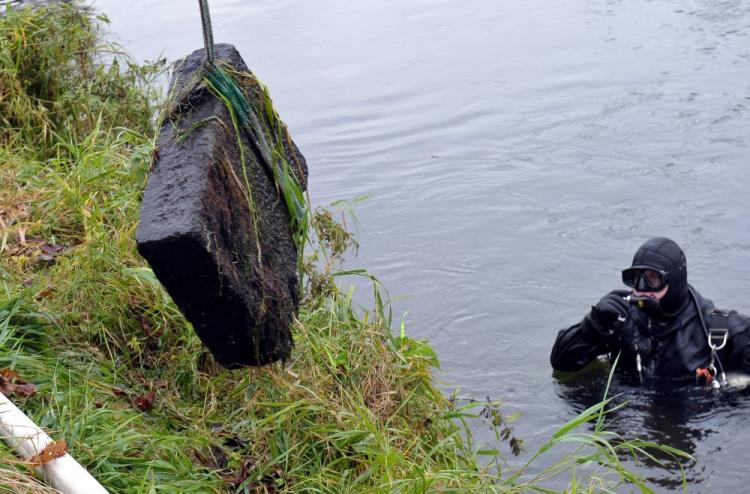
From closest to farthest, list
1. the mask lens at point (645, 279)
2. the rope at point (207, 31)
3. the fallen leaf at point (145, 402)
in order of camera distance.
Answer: the rope at point (207, 31)
the fallen leaf at point (145, 402)
the mask lens at point (645, 279)

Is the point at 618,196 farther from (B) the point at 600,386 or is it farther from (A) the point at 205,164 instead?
(A) the point at 205,164

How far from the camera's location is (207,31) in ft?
10.5

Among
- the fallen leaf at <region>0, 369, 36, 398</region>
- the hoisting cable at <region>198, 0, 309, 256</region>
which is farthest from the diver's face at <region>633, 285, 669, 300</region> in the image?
the fallen leaf at <region>0, 369, 36, 398</region>

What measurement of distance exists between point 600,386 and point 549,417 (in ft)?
1.94

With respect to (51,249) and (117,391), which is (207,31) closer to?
(117,391)

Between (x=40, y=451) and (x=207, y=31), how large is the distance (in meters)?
1.50

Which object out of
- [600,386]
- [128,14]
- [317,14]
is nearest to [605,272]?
[600,386]

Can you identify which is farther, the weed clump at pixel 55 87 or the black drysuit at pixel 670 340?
the weed clump at pixel 55 87

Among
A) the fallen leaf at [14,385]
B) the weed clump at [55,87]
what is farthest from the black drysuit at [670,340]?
the fallen leaf at [14,385]

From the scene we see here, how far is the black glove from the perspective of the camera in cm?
621

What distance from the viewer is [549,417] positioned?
640 cm

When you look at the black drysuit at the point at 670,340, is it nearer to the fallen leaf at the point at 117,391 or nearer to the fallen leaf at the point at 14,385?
the fallen leaf at the point at 117,391

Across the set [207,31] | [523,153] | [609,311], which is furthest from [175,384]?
[523,153]

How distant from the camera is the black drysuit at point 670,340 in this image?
601 centimetres
